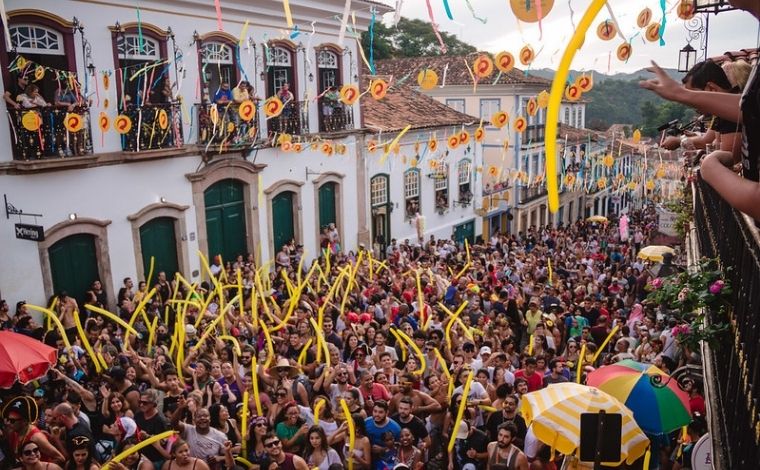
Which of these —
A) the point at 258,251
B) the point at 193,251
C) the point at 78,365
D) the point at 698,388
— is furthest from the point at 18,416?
the point at 258,251

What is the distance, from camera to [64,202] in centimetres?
1240

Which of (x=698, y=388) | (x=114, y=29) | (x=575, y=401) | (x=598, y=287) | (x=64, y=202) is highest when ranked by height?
(x=114, y=29)

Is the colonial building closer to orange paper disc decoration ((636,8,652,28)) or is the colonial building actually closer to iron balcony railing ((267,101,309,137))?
iron balcony railing ((267,101,309,137))

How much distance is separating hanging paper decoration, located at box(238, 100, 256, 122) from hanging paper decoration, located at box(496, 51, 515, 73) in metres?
6.40

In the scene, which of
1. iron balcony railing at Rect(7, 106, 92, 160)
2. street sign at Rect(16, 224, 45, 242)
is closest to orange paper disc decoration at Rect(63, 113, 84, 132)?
iron balcony railing at Rect(7, 106, 92, 160)

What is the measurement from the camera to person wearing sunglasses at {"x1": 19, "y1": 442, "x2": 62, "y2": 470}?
5516mm

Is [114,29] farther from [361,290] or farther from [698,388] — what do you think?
[698,388]

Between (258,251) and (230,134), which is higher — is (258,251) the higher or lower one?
the lower one

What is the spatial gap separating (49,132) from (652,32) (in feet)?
33.7

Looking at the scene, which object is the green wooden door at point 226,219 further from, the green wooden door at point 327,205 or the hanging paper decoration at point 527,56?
the hanging paper decoration at point 527,56

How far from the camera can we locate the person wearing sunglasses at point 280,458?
5848mm

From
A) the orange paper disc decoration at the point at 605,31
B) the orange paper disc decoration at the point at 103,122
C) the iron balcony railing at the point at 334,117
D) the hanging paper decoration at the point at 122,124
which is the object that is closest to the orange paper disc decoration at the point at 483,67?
the orange paper disc decoration at the point at 605,31

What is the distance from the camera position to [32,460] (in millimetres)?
5527

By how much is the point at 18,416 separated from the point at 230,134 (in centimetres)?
1003
